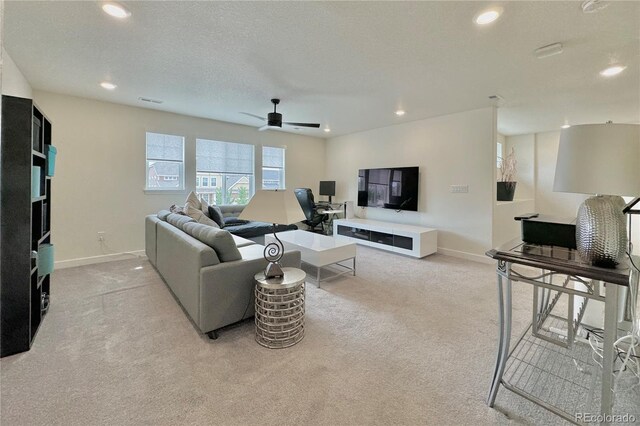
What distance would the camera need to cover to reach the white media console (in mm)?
4531

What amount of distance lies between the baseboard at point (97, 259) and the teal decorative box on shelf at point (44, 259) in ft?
6.13

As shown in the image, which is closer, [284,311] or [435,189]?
[284,311]

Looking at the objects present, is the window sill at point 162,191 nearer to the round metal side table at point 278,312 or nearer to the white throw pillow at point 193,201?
the white throw pillow at point 193,201

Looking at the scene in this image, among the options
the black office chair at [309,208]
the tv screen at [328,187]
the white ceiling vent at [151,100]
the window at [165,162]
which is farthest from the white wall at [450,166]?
the white ceiling vent at [151,100]

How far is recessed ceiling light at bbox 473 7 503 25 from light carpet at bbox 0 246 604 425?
2.45 meters

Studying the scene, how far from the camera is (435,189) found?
5.02 metres

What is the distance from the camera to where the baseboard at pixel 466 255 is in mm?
4388

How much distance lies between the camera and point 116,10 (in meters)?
2.07

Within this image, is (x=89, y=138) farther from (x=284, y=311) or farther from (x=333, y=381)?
(x=333, y=381)

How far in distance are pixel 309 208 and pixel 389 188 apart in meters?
1.65

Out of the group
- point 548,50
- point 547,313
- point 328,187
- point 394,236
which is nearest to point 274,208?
point 547,313

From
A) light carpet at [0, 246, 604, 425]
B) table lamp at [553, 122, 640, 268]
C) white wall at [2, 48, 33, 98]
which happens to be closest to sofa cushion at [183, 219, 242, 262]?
light carpet at [0, 246, 604, 425]

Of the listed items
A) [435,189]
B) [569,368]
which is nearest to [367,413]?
[569,368]

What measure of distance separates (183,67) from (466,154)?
420cm
